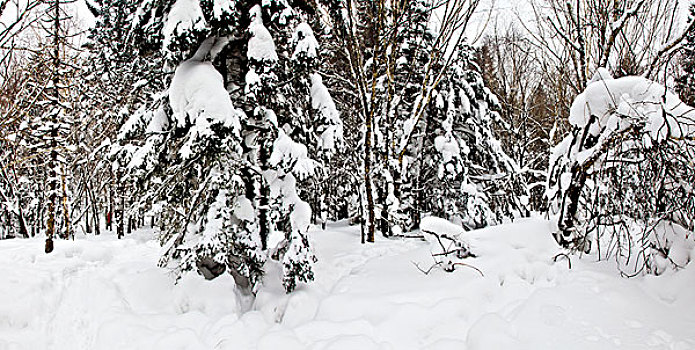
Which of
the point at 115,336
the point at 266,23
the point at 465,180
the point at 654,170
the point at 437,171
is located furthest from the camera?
the point at 437,171

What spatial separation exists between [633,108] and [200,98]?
495 centimetres

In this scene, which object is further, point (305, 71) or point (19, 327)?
point (305, 71)

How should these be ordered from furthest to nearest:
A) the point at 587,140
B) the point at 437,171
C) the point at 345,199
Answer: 1. the point at 345,199
2. the point at 437,171
3. the point at 587,140

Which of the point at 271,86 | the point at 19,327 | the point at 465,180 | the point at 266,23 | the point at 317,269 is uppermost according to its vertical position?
the point at 266,23

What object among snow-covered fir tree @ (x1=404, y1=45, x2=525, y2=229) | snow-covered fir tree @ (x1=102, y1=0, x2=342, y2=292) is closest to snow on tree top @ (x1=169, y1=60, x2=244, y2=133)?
snow-covered fir tree @ (x1=102, y1=0, x2=342, y2=292)

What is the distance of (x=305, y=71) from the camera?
236 inches

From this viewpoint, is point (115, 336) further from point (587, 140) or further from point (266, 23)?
point (587, 140)

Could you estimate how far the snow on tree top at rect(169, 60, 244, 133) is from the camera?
16.5ft

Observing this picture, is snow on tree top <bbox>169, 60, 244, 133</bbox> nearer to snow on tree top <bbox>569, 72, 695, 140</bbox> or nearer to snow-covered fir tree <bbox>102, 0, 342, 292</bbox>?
snow-covered fir tree <bbox>102, 0, 342, 292</bbox>

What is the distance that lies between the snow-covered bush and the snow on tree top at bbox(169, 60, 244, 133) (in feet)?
14.1

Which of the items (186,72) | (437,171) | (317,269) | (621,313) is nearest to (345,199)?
(437,171)

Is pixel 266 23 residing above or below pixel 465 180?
above

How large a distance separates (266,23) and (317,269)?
4200 millimetres

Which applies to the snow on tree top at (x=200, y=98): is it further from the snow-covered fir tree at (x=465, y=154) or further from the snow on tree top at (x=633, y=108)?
the snow-covered fir tree at (x=465, y=154)
